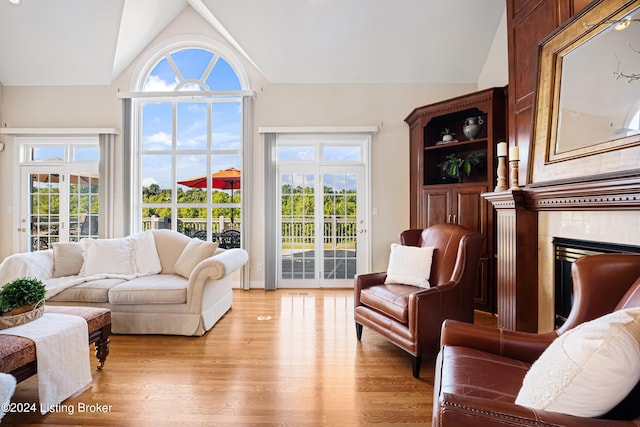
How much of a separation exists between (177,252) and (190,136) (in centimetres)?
217

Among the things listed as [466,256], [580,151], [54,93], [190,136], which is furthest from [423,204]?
[54,93]

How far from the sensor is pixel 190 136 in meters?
4.76

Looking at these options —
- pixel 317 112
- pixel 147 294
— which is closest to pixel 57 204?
pixel 147 294

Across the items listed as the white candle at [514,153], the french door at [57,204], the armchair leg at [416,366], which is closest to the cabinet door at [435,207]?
→ the white candle at [514,153]

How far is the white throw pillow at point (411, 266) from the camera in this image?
2645 millimetres

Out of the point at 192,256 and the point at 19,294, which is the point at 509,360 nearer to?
the point at 19,294

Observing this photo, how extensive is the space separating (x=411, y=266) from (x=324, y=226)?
2.04m

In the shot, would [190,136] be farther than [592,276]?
Yes

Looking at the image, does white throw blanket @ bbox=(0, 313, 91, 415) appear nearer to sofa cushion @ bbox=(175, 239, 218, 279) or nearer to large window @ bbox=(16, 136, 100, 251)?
sofa cushion @ bbox=(175, 239, 218, 279)

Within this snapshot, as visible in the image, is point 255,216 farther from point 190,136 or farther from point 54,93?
point 54,93

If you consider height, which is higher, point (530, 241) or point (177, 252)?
point (530, 241)

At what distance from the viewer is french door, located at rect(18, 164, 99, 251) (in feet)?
15.4

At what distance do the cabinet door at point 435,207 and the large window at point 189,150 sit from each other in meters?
2.69

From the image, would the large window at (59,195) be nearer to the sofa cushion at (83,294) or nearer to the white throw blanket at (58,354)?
the sofa cushion at (83,294)
